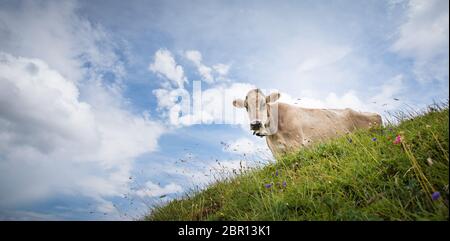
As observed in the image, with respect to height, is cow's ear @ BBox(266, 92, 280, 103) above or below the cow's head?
above

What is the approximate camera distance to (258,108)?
910 cm

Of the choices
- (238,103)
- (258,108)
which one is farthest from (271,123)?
(238,103)

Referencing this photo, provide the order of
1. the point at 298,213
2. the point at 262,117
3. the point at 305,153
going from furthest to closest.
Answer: the point at 262,117 → the point at 305,153 → the point at 298,213

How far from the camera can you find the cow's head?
28.0 feet

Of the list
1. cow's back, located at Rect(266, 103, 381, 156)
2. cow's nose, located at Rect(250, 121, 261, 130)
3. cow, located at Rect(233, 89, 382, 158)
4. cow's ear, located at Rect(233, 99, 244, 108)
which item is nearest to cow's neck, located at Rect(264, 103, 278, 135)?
cow, located at Rect(233, 89, 382, 158)

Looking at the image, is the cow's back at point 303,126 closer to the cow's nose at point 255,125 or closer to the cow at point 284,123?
the cow at point 284,123

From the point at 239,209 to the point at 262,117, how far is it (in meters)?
5.12

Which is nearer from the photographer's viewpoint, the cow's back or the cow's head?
the cow's head

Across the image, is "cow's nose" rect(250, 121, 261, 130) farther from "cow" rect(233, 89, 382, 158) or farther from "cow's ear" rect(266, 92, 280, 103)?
"cow's ear" rect(266, 92, 280, 103)

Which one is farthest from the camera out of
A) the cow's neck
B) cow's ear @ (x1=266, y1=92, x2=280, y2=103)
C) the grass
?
cow's ear @ (x1=266, y1=92, x2=280, y2=103)
